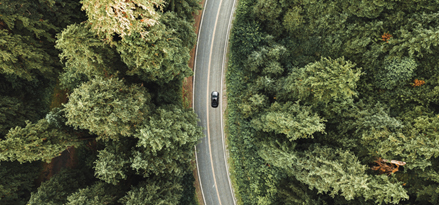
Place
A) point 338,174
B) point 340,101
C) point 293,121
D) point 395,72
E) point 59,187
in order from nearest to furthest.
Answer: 1. point 338,174
2. point 395,72
3. point 293,121
4. point 340,101
5. point 59,187

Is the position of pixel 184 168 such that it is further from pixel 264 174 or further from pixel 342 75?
pixel 342 75

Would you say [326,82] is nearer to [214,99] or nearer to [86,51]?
[214,99]

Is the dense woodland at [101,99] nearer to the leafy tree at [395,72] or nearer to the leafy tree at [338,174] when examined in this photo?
the leafy tree at [338,174]

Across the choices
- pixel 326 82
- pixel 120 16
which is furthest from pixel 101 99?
→ pixel 326 82

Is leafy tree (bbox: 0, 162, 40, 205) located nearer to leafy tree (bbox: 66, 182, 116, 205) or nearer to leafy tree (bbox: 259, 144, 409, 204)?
leafy tree (bbox: 66, 182, 116, 205)

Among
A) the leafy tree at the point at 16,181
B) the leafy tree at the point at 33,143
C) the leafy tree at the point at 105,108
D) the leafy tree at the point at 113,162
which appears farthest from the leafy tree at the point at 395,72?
the leafy tree at the point at 16,181

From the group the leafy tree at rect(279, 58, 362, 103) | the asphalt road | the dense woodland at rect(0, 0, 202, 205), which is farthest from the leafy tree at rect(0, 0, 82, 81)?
the leafy tree at rect(279, 58, 362, 103)

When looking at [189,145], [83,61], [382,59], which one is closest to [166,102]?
[189,145]
